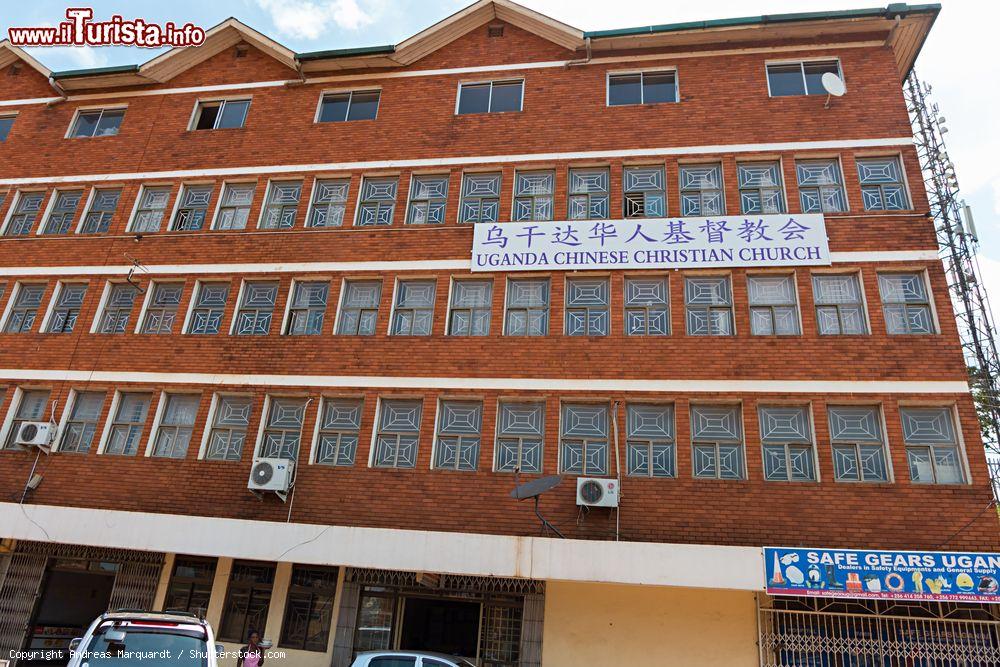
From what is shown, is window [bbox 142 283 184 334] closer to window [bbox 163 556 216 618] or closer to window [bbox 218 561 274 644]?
window [bbox 163 556 216 618]

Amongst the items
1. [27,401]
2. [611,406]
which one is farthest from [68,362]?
[611,406]

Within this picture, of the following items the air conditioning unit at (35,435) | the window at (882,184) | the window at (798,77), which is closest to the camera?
the window at (882,184)

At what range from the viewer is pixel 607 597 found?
414 inches

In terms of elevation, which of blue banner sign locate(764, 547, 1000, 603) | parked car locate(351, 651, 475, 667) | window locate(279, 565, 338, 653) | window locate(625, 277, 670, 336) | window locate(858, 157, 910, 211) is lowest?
parked car locate(351, 651, 475, 667)

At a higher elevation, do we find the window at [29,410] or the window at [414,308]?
the window at [414,308]

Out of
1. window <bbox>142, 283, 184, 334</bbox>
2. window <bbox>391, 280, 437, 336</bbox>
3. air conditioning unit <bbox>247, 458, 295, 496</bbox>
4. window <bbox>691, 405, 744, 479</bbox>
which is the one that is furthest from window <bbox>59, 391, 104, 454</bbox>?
window <bbox>691, 405, 744, 479</bbox>

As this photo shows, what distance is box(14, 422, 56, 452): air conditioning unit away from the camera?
502 inches

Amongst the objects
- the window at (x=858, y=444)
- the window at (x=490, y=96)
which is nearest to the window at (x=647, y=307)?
the window at (x=858, y=444)

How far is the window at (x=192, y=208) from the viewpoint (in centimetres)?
1512

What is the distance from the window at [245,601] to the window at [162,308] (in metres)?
5.30

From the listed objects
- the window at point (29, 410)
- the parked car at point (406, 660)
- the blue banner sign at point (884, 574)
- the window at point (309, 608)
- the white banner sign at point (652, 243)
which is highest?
the white banner sign at point (652, 243)

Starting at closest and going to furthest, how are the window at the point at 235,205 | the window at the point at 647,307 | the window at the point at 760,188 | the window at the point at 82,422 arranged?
1. the window at the point at 647,307
2. the window at the point at 760,188
3. the window at the point at 82,422
4. the window at the point at 235,205

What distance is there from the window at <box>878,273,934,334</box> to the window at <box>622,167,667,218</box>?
13.9ft

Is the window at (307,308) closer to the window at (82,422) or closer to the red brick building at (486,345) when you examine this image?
the red brick building at (486,345)
